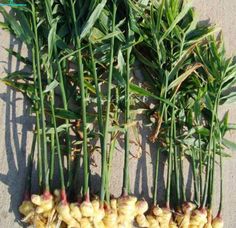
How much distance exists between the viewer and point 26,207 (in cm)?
143

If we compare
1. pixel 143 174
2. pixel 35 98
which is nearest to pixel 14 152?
pixel 35 98

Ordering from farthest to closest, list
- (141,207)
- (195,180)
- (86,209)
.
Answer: (195,180), (141,207), (86,209)

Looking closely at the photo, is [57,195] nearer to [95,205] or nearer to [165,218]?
[95,205]

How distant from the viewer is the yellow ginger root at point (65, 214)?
1.39 m

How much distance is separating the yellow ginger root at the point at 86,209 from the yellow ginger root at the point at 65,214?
4cm

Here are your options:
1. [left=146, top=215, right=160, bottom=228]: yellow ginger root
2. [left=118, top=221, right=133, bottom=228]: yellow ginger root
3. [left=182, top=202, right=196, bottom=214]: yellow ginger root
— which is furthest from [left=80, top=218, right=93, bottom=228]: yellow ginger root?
[left=182, top=202, right=196, bottom=214]: yellow ginger root

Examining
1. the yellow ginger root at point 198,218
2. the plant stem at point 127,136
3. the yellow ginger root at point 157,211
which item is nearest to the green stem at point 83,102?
the plant stem at point 127,136

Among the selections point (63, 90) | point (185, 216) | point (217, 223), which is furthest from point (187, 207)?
point (63, 90)

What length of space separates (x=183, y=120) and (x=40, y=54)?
0.57m

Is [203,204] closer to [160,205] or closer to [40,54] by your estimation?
[160,205]

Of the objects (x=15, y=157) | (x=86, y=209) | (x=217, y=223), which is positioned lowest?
(x=217, y=223)

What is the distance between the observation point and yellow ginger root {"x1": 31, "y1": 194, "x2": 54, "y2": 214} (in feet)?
4.58

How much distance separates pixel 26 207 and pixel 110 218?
0.91 feet

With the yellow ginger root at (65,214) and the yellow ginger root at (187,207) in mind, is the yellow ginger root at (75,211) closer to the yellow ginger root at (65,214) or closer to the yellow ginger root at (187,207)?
the yellow ginger root at (65,214)
